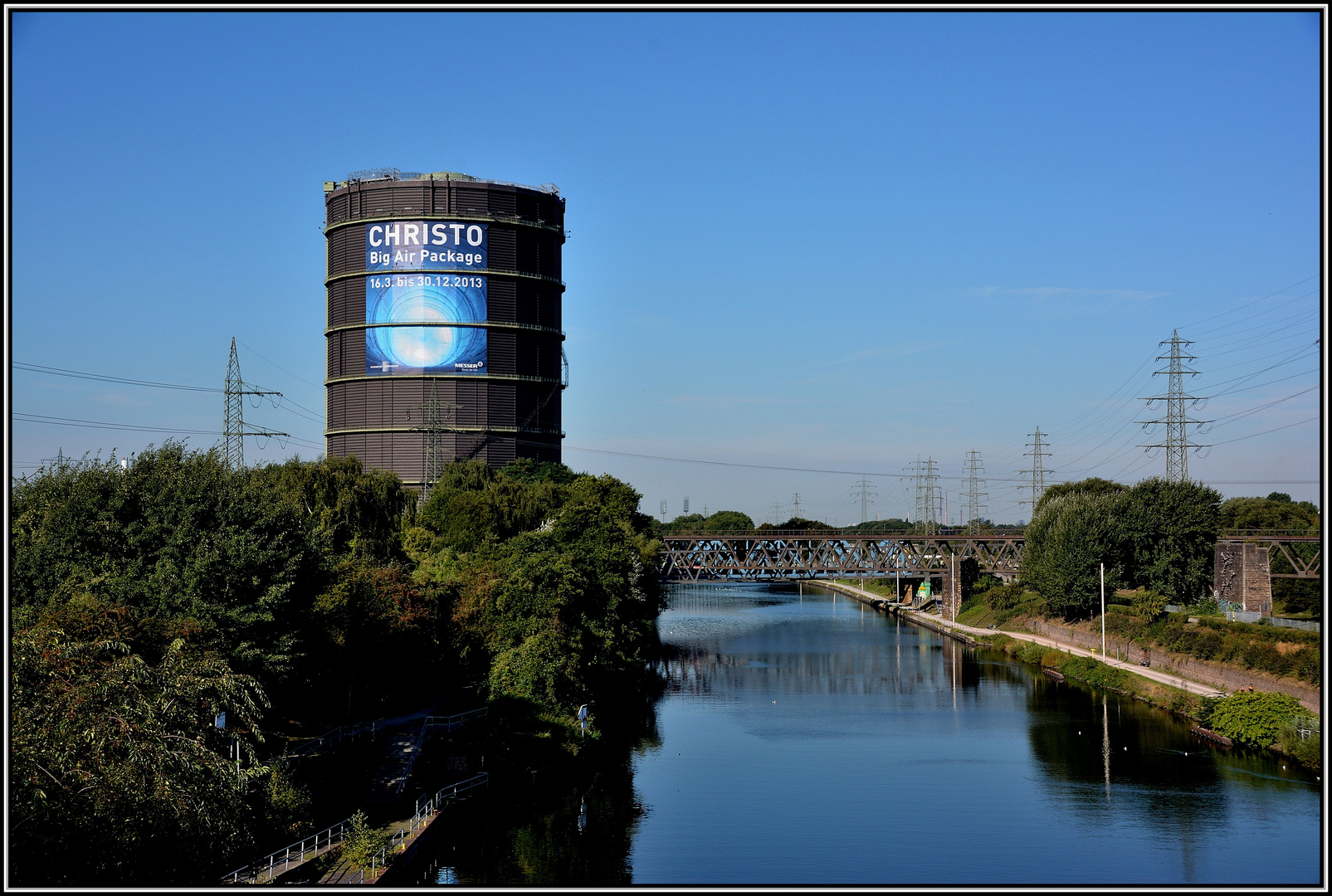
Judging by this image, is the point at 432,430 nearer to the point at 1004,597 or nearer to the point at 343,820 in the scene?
the point at 1004,597

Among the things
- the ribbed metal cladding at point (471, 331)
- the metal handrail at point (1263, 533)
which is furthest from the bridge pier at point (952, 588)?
the ribbed metal cladding at point (471, 331)

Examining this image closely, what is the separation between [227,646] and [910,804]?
707 inches

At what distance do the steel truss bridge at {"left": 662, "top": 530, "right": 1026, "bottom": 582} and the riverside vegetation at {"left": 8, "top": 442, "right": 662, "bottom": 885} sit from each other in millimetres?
25465

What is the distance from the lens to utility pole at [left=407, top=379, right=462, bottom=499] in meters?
78.9

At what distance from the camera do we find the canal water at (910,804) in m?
25.4

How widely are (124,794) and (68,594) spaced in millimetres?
10141

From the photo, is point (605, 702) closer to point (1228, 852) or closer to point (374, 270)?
point (1228, 852)

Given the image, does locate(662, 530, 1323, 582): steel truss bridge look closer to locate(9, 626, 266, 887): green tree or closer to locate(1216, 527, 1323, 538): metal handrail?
locate(1216, 527, 1323, 538): metal handrail

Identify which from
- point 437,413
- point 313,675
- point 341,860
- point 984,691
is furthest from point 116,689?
point 437,413

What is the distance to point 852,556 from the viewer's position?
87000 mm

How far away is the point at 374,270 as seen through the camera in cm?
8350

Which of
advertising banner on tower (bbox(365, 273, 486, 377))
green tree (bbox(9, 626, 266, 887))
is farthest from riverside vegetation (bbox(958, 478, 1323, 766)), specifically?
advertising banner on tower (bbox(365, 273, 486, 377))

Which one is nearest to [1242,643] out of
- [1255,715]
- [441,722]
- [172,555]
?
[1255,715]

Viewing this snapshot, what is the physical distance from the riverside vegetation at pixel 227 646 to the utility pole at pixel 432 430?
20873 millimetres
